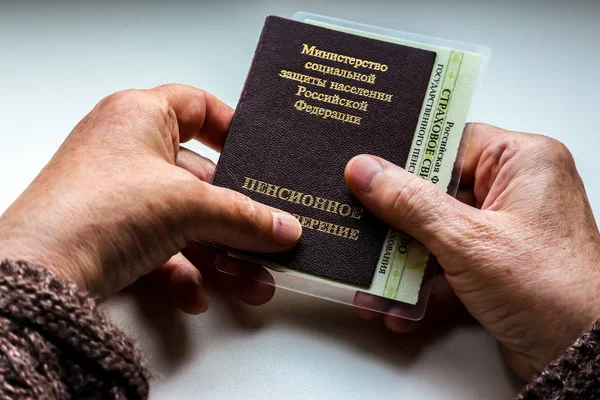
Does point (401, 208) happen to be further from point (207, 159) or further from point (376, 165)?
point (207, 159)

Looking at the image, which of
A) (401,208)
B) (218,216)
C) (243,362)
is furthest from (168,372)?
(401,208)

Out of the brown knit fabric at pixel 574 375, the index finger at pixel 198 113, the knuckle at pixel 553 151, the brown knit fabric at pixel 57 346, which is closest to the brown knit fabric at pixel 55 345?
the brown knit fabric at pixel 57 346

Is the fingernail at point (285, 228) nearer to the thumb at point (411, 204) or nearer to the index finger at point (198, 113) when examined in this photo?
the thumb at point (411, 204)

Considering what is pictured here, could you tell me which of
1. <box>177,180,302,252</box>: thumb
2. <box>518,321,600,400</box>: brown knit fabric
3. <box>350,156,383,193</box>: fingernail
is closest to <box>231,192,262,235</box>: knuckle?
<box>177,180,302,252</box>: thumb

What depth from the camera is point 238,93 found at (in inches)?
43.9

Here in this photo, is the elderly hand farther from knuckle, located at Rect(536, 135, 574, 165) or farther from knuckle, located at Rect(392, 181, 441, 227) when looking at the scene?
knuckle, located at Rect(536, 135, 574, 165)

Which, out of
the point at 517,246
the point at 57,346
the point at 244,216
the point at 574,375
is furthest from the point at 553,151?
the point at 57,346

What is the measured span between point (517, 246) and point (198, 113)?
18.1 inches

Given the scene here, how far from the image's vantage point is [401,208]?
0.85m

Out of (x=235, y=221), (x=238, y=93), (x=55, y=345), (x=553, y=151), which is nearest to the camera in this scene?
(x=55, y=345)

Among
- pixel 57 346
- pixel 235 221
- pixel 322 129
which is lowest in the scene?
pixel 57 346

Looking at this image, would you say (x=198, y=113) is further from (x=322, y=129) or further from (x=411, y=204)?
(x=411, y=204)

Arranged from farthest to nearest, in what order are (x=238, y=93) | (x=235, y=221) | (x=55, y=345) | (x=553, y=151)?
A: (x=238, y=93), (x=553, y=151), (x=235, y=221), (x=55, y=345)

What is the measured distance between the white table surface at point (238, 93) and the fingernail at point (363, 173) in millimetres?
180
